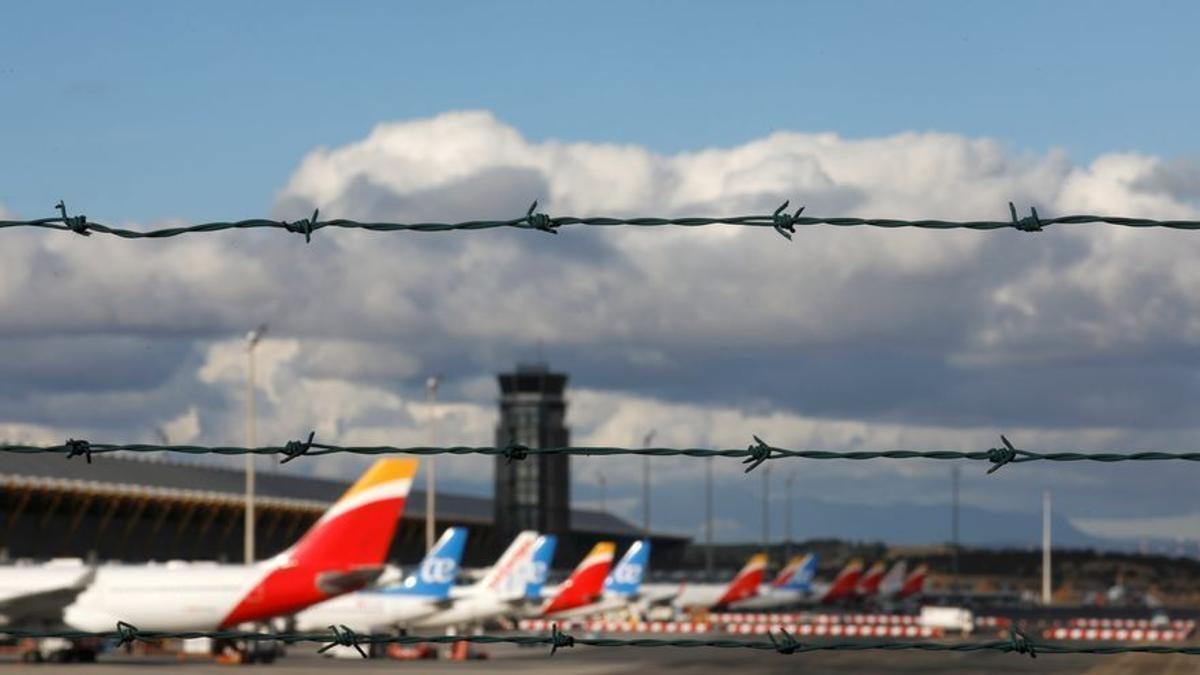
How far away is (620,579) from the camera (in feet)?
336

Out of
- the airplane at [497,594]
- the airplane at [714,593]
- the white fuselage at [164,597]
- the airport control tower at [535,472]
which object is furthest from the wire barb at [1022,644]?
the airport control tower at [535,472]

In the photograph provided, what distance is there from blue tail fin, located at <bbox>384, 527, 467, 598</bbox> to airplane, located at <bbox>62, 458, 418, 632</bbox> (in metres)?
11.1

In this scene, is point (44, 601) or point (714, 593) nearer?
point (44, 601)

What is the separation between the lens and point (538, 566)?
7981 centimetres

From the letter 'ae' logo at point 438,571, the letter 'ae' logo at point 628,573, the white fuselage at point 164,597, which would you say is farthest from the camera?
the letter 'ae' logo at point 628,573

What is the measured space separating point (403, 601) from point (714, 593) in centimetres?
5985

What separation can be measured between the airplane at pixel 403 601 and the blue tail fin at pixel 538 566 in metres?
8.76

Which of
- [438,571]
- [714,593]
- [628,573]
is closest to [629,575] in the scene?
[628,573]

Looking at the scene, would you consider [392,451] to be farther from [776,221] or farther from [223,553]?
[223,553]

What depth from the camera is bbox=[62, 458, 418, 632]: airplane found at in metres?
56.4

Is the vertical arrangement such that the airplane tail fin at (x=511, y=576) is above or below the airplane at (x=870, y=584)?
above

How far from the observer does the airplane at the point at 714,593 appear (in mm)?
120625

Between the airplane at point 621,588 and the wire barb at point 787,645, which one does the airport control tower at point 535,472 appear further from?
the wire barb at point 787,645

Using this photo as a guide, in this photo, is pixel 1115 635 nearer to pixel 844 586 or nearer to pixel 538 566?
pixel 538 566
